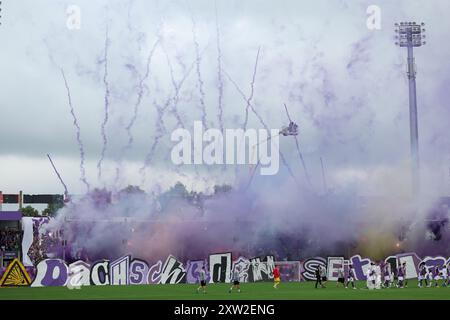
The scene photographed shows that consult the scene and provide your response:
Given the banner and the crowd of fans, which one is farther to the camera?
the crowd of fans

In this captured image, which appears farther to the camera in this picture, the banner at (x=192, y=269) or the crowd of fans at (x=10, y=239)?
the crowd of fans at (x=10, y=239)

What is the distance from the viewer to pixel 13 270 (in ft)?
211

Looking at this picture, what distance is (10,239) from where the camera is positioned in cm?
7775

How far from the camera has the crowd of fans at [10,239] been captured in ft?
250

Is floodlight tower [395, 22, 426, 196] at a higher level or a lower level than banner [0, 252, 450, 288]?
higher

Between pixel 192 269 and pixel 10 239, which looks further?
pixel 10 239

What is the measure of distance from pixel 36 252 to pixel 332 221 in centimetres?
2793

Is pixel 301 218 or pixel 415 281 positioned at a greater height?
pixel 301 218

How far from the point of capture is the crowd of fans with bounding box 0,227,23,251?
76.1 metres

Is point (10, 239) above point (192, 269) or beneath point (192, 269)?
above

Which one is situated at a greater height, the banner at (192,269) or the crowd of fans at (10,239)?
the crowd of fans at (10,239)
